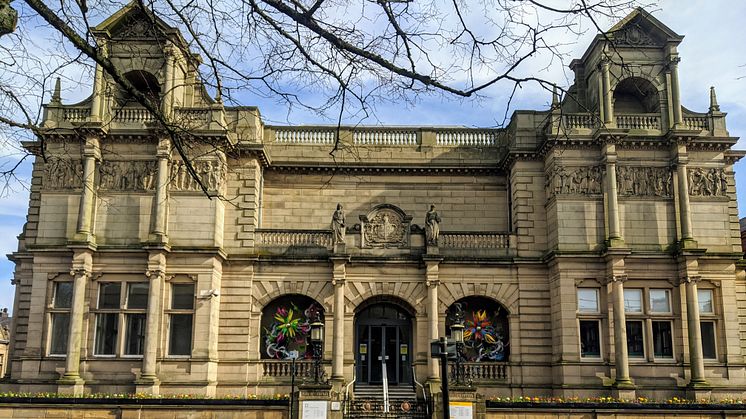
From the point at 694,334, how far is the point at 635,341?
216 cm

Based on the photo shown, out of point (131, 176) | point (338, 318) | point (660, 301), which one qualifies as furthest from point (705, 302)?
point (131, 176)

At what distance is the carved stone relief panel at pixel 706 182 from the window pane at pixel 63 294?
25039 millimetres

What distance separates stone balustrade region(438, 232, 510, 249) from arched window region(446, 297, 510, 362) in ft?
7.43

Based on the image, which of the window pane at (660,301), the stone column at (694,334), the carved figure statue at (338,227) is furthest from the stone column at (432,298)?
the stone column at (694,334)

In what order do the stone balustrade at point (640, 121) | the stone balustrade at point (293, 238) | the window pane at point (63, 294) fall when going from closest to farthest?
the window pane at point (63, 294) < the stone balustrade at point (640, 121) < the stone balustrade at point (293, 238)

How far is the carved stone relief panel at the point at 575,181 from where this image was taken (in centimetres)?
2966

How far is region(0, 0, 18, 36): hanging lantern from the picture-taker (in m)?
6.83

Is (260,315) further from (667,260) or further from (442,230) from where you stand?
(667,260)

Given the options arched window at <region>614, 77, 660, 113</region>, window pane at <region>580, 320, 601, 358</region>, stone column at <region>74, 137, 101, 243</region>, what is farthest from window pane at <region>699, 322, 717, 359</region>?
stone column at <region>74, 137, 101, 243</region>

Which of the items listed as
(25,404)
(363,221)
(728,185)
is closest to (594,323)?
(728,185)

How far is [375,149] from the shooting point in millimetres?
32875

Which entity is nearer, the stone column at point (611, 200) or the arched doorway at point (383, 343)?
the stone column at point (611, 200)

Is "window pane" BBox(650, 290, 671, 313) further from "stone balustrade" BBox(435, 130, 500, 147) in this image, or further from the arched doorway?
the arched doorway

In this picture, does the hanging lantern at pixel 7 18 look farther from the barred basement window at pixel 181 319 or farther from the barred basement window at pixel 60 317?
the barred basement window at pixel 60 317
